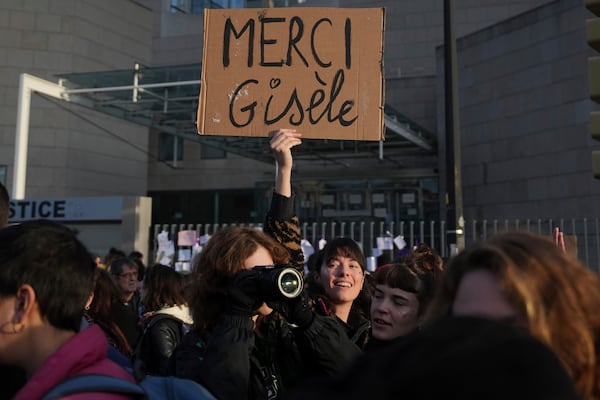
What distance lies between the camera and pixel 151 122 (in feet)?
53.7

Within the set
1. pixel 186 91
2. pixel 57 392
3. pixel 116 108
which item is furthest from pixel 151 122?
pixel 57 392

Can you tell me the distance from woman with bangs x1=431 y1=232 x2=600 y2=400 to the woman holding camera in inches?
37.9

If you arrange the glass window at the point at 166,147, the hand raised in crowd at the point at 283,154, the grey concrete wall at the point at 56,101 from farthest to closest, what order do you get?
the glass window at the point at 166,147 < the grey concrete wall at the point at 56,101 < the hand raised in crowd at the point at 283,154

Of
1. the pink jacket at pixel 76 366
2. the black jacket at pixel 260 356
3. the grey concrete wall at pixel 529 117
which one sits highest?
the grey concrete wall at pixel 529 117

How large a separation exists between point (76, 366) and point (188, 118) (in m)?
14.9

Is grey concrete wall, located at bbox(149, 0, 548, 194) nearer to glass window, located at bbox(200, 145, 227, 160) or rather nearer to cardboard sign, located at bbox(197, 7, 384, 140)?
glass window, located at bbox(200, 145, 227, 160)

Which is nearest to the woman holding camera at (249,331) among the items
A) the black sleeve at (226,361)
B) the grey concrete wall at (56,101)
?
the black sleeve at (226,361)

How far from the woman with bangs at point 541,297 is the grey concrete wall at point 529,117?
13.2m

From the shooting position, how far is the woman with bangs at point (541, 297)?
3.93ft

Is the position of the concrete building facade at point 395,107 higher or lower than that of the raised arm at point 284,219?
higher

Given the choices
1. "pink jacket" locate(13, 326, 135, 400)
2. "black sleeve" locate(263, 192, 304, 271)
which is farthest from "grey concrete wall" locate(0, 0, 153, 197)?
"pink jacket" locate(13, 326, 135, 400)

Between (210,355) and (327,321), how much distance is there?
1.53 ft

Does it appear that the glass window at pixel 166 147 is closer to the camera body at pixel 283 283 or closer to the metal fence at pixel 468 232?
the metal fence at pixel 468 232

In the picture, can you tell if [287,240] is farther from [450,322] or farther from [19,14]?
[19,14]
